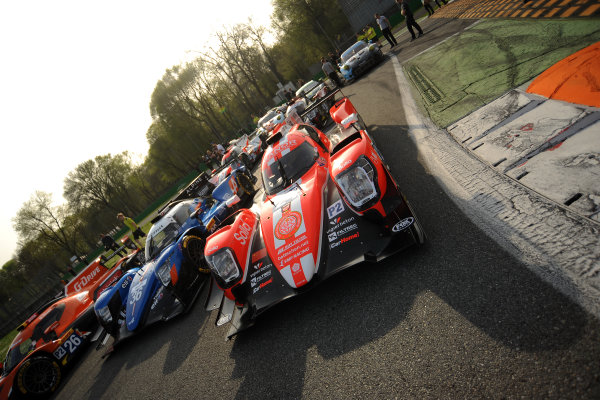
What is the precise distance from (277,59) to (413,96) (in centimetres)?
4623

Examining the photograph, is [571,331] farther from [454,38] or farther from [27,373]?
[454,38]

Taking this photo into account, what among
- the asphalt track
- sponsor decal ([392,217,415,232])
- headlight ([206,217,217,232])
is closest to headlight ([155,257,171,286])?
headlight ([206,217,217,232])

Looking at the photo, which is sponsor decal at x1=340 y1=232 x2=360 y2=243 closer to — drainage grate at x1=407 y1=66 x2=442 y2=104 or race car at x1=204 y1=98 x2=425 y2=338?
race car at x1=204 y1=98 x2=425 y2=338

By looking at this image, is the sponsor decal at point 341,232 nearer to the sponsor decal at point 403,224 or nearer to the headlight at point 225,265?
the sponsor decal at point 403,224

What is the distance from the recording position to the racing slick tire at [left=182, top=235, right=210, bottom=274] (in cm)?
564

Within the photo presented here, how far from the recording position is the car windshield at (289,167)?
4738 millimetres

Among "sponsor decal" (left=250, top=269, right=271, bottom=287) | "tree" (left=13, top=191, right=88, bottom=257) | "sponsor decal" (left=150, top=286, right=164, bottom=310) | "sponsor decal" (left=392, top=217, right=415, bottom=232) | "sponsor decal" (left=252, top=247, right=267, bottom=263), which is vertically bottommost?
"sponsor decal" (left=392, top=217, right=415, bottom=232)

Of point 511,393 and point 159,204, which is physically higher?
point 159,204

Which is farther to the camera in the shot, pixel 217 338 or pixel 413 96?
pixel 413 96

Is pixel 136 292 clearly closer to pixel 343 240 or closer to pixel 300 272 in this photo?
pixel 300 272

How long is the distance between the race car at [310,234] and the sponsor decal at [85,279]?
698 centimetres

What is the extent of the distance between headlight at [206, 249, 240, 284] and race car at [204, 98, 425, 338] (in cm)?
1

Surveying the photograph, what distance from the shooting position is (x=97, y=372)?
5742 millimetres

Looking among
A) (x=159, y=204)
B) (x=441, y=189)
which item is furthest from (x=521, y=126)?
(x=159, y=204)
